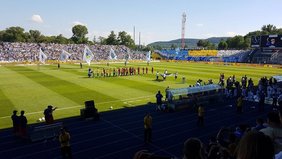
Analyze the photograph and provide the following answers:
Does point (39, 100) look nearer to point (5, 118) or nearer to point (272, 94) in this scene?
point (5, 118)

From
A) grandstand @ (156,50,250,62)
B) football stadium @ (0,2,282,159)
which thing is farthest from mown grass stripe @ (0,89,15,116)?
grandstand @ (156,50,250,62)

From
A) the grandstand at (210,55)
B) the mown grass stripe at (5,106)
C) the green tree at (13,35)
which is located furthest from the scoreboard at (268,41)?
the green tree at (13,35)

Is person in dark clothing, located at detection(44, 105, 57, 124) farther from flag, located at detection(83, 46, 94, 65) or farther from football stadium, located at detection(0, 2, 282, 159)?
flag, located at detection(83, 46, 94, 65)

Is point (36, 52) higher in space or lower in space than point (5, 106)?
higher

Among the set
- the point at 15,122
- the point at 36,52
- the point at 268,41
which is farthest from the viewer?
the point at 36,52

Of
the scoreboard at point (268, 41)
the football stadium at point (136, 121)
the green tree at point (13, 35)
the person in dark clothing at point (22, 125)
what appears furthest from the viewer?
the green tree at point (13, 35)

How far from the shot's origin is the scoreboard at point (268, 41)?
6962 centimetres

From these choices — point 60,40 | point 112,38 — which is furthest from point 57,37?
point 112,38

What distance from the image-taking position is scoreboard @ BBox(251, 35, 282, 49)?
6962cm

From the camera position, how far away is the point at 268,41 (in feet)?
235

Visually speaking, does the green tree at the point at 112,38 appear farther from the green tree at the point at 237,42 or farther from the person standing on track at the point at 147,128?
the person standing on track at the point at 147,128

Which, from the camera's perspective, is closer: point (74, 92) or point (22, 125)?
point (22, 125)

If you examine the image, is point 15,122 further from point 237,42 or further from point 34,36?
point 237,42

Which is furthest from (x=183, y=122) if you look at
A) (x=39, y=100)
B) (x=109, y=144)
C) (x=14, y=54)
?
(x=14, y=54)
